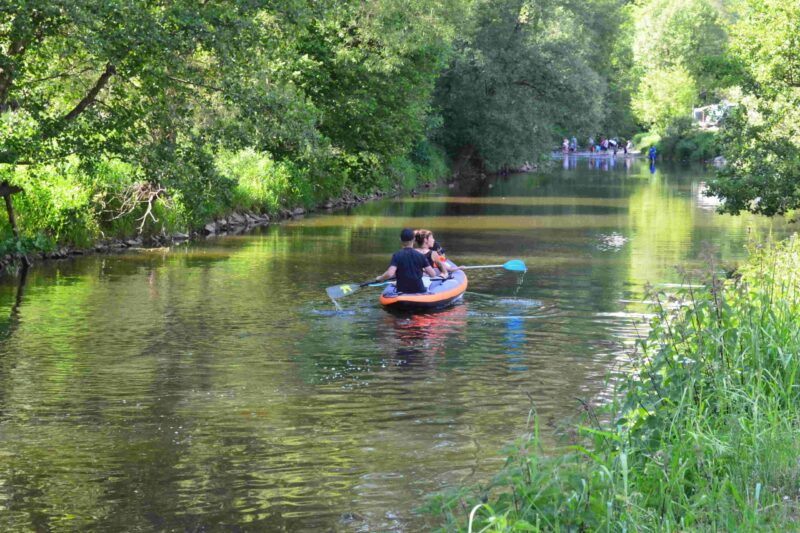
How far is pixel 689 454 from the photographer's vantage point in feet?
22.8

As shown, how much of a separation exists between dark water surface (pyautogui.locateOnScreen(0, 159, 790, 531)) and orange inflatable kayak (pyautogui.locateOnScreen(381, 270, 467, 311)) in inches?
9.9

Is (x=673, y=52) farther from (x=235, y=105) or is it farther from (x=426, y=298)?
(x=426, y=298)

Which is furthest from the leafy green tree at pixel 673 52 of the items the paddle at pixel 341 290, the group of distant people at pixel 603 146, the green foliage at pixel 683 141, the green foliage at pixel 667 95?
the paddle at pixel 341 290

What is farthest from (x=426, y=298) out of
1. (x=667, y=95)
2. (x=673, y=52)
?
(x=673, y=52)

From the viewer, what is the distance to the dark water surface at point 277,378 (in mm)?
8227

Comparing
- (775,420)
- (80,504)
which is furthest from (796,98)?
(80,504)

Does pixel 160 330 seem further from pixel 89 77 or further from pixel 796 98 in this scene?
pixel 796 98

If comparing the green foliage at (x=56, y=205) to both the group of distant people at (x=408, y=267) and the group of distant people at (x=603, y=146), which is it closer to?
the group of distant people at (x=408, y=267)

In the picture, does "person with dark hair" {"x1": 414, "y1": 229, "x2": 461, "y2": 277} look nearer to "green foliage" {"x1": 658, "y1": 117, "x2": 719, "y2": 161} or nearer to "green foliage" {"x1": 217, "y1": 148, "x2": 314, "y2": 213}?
"green foliage" {"x1": 217, "y1": 148, "x2": 314, "y2": 213}

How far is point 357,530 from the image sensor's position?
7.50 meters

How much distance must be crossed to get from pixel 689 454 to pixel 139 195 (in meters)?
20.5

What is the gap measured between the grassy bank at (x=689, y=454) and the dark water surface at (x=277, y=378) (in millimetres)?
749

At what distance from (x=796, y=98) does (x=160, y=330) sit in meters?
14.4

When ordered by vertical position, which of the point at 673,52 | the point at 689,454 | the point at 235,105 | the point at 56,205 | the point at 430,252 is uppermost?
the point at 673,52
